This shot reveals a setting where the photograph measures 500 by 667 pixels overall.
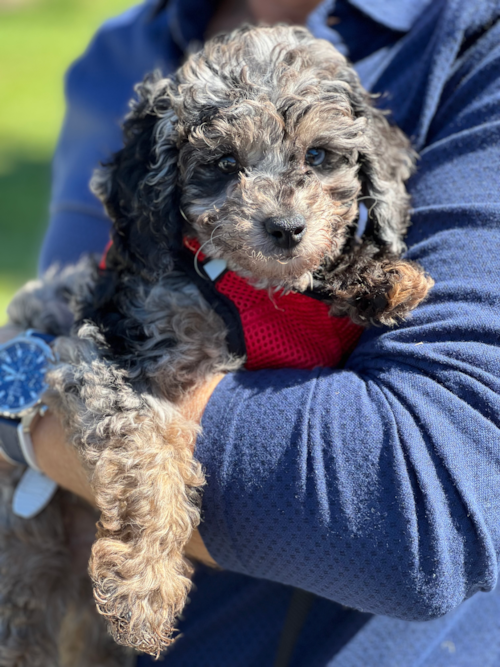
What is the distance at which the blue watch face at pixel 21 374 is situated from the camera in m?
2.87

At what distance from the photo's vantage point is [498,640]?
2758 mm

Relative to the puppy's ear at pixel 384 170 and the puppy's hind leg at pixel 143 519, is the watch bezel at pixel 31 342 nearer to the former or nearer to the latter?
the puppy's hind leg at pixel 143 519

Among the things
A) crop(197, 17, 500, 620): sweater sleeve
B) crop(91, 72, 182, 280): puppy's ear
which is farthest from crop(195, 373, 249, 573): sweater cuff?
crop(91, 72, 182, 280): puppy's ear

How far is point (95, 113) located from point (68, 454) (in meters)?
2.42

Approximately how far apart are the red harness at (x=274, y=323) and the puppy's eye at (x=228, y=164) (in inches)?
13.1

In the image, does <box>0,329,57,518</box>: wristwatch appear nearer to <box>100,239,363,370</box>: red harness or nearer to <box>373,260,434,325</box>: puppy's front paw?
<box>100,239,363,370</box>: red harness

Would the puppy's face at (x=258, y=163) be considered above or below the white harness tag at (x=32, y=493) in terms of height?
above

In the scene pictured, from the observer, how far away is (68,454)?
2676 mm

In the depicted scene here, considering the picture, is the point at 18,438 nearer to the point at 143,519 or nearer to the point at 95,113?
the point at 143,519

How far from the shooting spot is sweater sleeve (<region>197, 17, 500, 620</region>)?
1.91 metres

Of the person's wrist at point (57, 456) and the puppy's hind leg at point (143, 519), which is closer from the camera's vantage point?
the puppy's hind leg at point (143, 519)

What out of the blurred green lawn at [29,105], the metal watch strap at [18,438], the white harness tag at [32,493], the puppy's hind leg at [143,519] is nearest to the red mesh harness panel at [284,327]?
the puppy's hind leg at [143,519]

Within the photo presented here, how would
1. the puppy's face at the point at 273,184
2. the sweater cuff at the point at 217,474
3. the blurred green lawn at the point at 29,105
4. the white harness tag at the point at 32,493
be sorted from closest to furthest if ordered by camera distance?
the sweater cuff at the point at 217,474 → the puppy's face at the point at 273,184 → the white harness tag at the point at 32,493 → the blurred green lawn at the point at 29,105

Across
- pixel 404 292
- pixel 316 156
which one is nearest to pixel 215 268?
pixel 316 156
